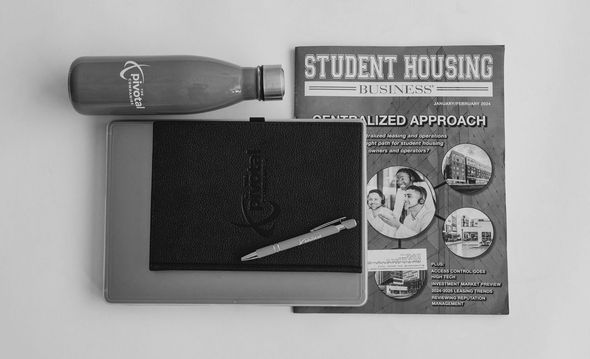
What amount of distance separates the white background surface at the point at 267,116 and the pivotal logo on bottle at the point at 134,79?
9cm

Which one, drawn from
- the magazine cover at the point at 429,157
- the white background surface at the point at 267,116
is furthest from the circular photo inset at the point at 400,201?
the white background surface at the point at 267,116

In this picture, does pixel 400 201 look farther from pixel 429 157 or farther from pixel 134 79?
pixel 134 79

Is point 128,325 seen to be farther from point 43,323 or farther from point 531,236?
point 531,236

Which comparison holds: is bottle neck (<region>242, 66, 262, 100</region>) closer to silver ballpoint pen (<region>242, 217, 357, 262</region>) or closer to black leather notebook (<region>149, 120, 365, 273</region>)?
black leather notebook (<region>149, 120, 365, 273</region>)

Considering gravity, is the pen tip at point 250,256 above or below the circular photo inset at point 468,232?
below

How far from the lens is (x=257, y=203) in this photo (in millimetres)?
683

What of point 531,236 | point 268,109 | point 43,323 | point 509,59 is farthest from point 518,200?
point 43,323

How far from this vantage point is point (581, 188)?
74 centimetres

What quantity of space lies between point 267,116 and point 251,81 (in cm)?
8

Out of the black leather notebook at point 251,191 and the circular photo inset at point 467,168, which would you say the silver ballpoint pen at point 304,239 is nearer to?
the black leather notebook at point 251,191

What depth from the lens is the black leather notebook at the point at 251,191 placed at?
2.22 ft

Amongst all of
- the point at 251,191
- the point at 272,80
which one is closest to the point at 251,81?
the point at 272,80

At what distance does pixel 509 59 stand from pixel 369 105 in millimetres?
188

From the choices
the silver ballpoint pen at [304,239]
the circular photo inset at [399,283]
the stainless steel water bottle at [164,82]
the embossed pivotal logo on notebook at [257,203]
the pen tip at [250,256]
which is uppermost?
the stainless steel water bottle at [164,82]
